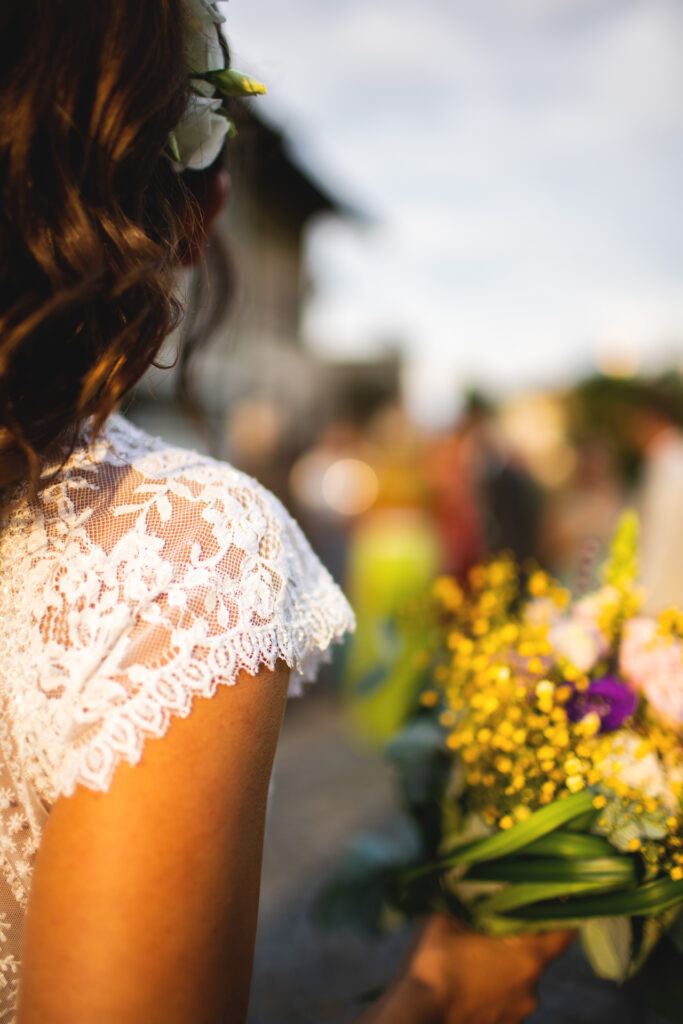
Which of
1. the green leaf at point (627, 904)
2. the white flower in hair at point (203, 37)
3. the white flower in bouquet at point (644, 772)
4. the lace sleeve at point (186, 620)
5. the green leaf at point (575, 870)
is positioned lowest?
the green leaf at point (627, 904)

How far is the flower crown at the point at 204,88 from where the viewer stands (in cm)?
89

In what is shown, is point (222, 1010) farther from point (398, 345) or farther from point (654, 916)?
point (398, 345)

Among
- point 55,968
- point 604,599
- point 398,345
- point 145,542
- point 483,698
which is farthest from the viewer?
point 398,345

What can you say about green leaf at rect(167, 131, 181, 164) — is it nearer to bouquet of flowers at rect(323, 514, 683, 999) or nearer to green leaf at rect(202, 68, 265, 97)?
green leaf at rect(202, 68, 265, 97)

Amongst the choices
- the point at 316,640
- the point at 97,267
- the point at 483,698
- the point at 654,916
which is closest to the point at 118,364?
the point at 97,267

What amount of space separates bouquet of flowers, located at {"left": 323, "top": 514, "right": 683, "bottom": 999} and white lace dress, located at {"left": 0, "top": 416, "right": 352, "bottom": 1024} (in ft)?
1.56

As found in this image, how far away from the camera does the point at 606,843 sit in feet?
3.65

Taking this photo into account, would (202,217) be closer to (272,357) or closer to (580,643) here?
(580,643)

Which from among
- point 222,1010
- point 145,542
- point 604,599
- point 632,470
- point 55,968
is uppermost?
point 145,542

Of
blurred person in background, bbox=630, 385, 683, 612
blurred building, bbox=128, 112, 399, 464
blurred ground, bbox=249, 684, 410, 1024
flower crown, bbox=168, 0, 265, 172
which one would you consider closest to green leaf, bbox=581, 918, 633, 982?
blurred ground, bbox=249, 684, 410, 1024

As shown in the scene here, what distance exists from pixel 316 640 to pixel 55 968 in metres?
0.45

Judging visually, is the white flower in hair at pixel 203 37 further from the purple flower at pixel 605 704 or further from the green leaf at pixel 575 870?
the green leaf at pixel 575 870

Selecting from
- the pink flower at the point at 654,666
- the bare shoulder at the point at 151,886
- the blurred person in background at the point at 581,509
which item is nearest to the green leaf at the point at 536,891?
the pink flower at the point at 654,666

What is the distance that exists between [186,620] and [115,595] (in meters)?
0.09
